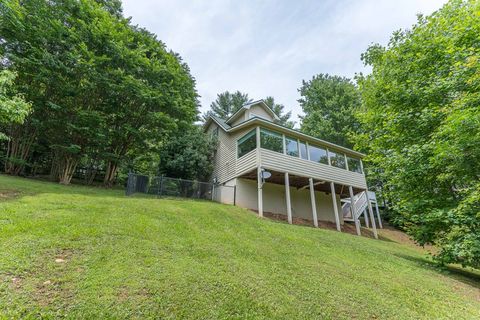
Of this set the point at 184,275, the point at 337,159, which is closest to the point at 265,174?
the point at 337,159

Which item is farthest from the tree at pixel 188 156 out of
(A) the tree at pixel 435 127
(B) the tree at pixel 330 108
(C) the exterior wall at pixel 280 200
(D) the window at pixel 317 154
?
(B) the tree at pixel 330 108

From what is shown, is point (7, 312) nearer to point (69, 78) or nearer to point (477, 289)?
point (477, 289)

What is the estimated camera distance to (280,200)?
14.6 meters

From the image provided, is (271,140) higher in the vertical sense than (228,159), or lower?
higher

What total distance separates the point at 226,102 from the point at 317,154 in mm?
22831

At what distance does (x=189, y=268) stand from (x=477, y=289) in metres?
7.24

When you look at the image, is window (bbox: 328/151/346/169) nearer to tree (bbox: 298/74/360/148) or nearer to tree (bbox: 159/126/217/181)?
tree (bbox: 159/126/217/181)

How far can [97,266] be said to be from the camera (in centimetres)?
365

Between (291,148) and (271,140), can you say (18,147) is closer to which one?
(271,140)

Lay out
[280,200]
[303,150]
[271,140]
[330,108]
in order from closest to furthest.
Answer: [271,140]
[303,150]
[280,200]
[330,108]

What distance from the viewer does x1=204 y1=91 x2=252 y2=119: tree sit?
34062mm

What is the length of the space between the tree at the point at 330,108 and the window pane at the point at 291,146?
12.5m

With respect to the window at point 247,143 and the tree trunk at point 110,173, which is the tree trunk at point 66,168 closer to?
the tree trunk at point 110,173

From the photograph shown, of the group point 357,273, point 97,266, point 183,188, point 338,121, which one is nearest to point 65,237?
point 97,266
